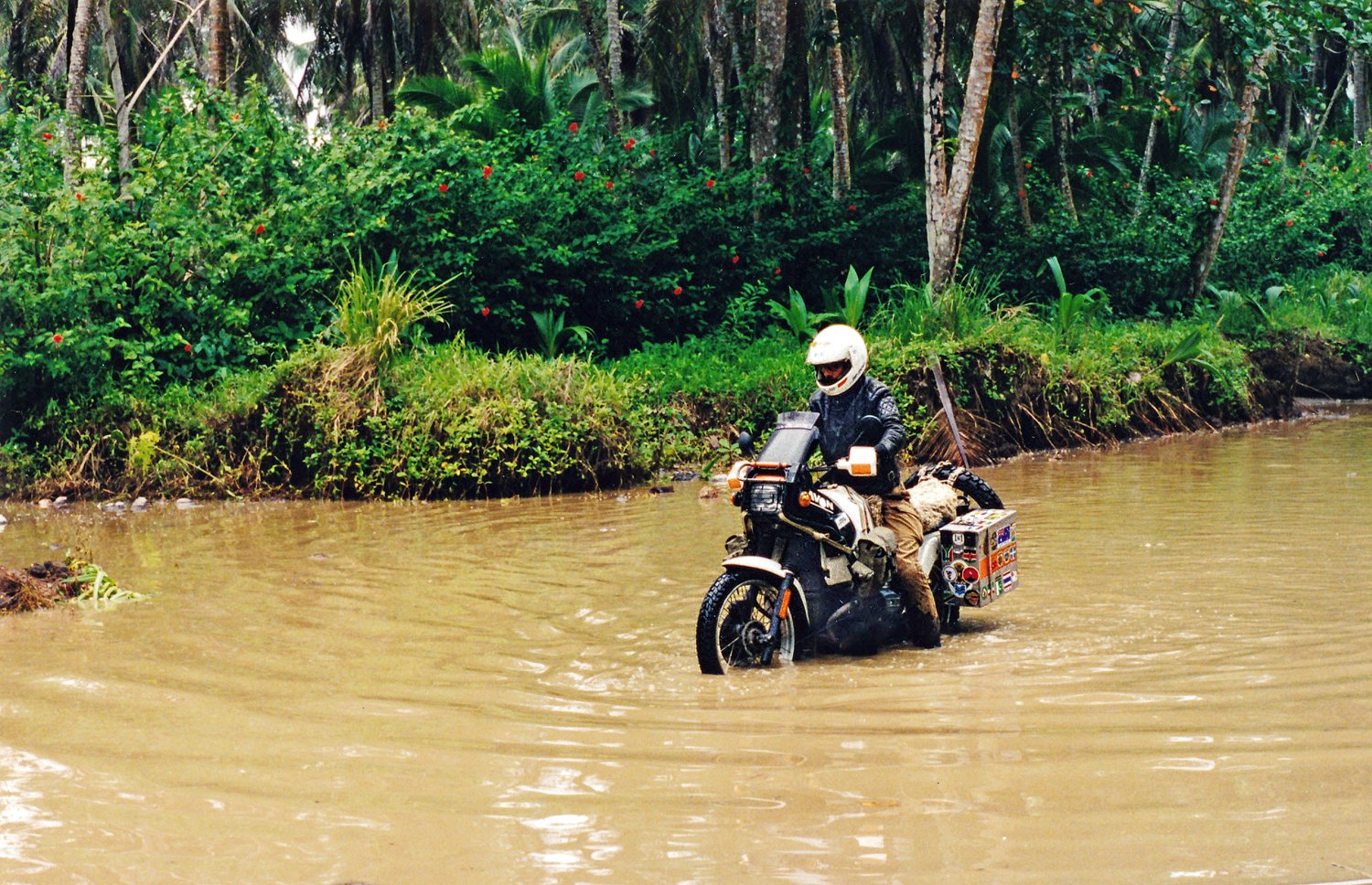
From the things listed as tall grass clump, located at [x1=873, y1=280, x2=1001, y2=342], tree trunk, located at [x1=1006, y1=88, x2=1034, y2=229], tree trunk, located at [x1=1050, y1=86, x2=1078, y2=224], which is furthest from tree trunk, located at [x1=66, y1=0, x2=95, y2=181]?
tree trunk, located at [x1=1050, y1=86, x2=1078, y2=224]

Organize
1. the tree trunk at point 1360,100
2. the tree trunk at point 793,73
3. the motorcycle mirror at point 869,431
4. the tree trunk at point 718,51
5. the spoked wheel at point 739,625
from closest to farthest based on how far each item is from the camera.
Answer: the spoked wheel at point 739,625 < the motorcycle mirror at point 869,431 < the tree trunk at point 793,73 < the tree trunk at point 718,51 < the tree trunk at point 1360,100

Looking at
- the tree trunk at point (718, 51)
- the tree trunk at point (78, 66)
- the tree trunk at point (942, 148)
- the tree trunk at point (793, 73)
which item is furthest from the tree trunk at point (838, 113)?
the tree trunk at point (78, 66)

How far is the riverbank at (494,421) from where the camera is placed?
12.4 meters

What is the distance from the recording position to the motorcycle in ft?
20.4

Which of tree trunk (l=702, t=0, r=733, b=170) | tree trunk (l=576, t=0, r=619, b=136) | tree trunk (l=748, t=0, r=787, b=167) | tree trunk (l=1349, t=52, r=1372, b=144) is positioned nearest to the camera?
tree trunk (l=748, t=0, r=787, b=167)

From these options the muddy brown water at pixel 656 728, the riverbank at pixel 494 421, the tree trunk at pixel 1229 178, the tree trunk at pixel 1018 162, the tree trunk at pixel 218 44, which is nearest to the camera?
the muddy brown water at pixel 656 728

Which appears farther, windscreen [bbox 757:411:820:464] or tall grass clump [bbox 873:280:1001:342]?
tall grass clump [bbox 873:280:1001:342]

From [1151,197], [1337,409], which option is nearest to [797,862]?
[1337,409]

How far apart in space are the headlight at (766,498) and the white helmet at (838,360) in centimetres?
68

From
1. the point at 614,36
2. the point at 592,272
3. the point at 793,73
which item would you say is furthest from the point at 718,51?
the point at 592,272

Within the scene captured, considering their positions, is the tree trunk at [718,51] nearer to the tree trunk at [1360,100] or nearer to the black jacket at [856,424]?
the tree trunk at [1360,100]

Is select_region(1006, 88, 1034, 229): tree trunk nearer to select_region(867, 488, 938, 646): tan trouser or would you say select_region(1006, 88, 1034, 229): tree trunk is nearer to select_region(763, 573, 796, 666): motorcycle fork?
select_region(867, 488, 938, 646): tan trouser

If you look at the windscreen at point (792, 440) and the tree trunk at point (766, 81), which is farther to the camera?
the tree trunk at point (766, 81)

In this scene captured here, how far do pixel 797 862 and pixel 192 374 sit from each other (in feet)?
36.3
